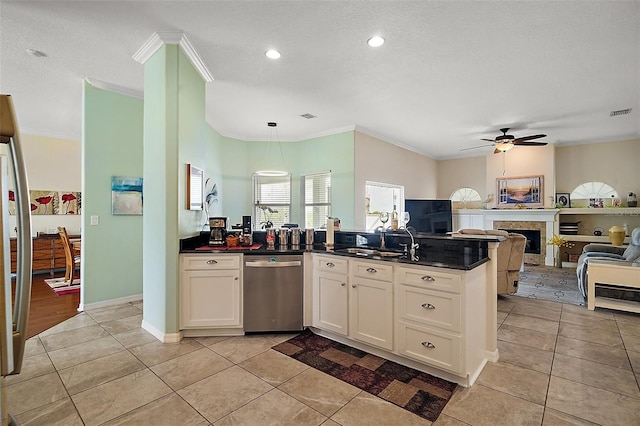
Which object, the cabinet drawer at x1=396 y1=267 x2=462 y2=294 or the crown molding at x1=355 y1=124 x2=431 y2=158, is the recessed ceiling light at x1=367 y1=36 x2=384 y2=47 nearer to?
the cabinet drawer at x1=396 y1=267 x2=462 y2=294

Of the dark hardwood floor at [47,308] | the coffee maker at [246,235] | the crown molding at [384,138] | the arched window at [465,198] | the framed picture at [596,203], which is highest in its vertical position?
the crown molding at [384,138]

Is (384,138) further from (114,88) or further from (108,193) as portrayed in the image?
(108,193)

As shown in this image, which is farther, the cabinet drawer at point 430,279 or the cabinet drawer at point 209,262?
the cabinet drawer at point 209,262

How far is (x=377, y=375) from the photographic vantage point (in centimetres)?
245

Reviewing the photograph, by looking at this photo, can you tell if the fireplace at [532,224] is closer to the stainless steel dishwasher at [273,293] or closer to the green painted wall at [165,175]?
the stainless steel dishwasher at [273,293]

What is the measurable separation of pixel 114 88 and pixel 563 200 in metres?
9.45

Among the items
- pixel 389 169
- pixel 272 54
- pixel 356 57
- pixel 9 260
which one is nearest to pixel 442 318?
pixel 9 260

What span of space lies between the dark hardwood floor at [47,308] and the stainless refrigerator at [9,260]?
120 inches

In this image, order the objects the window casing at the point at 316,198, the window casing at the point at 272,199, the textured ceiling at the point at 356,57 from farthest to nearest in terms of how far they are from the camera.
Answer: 1. the window casing at the point at 272,199
2. the window casing at the point at 316,198
3. the textured ceiling at the point at 356,57

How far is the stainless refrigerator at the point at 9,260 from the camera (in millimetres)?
891

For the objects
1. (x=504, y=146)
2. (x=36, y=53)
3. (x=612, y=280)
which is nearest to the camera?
(x=36, y=53)

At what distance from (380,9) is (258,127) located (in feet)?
12.8

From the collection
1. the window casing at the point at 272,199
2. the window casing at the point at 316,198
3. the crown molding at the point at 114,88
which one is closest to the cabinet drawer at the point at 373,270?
the window casing at the point at 316,198

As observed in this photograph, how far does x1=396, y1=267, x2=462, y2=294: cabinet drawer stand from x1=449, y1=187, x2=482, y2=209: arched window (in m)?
7.30
